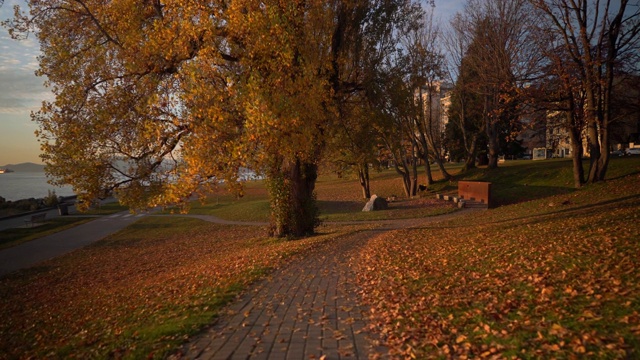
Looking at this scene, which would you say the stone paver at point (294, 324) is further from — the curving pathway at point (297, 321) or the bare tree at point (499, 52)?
the bare tree at point (499, 52)

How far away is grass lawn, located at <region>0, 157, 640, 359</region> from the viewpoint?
478 centimetres

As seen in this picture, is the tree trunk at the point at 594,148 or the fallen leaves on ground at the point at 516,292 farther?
the tree trunk at the point at 594,148

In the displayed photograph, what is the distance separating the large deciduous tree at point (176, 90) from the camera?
11.1m

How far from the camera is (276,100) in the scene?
11.0 m

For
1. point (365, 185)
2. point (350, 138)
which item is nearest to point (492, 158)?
point (365, 185)

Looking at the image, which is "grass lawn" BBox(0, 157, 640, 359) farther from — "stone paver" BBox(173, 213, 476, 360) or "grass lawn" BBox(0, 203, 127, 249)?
"grass lawn" BBox(0, 203, 127, 249)

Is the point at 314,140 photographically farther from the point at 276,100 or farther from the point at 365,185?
the point at 365,185

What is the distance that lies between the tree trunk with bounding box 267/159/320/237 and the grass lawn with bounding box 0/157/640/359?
0.94m

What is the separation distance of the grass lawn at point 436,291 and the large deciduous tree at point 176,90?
9.48 ft


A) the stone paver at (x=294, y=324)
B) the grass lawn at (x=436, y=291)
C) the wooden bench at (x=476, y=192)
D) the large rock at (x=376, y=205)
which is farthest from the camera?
the large rock at (x=376, y=205)

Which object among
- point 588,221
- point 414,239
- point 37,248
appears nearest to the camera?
point 588,221

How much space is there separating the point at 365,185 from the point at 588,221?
85.0 ft

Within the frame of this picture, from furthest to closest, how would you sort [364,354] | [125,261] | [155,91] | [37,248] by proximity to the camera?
[37,248] < [125,261] < [155,91] < [364,354]

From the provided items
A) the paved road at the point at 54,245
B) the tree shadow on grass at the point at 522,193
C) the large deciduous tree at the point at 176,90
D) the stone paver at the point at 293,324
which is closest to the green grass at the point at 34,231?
the paved road at the point at 54,245
